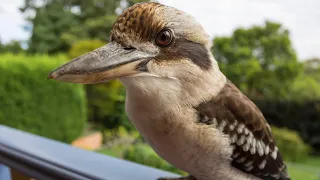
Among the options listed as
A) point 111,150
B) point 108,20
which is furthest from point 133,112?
point 108,20

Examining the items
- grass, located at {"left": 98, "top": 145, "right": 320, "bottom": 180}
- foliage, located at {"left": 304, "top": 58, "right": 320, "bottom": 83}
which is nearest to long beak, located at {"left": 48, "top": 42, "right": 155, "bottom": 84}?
grass, located at {"left": 98, "top": 145, "right": 320, "bottom": 180}

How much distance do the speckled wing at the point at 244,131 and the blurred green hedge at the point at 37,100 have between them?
2379mm

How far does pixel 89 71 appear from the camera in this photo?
15.7 inches

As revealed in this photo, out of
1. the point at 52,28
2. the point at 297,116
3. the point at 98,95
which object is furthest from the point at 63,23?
the point at 297,116

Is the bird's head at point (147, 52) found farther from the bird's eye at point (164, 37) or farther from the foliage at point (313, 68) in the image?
the foliage at point (313, 68)

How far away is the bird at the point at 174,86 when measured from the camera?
16.8 inches

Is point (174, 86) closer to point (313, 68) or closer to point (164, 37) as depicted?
point (164, 37)

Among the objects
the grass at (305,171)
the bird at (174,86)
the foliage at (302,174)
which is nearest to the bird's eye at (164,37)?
the bird at (174,86)

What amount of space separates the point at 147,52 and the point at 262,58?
5.35 metres

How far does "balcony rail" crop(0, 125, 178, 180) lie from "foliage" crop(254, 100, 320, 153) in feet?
14.0

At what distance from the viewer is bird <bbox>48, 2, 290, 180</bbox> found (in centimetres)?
43

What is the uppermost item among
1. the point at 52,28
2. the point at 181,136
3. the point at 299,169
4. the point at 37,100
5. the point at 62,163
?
the point at 181,136

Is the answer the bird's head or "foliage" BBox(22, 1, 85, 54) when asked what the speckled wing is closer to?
the bird's head

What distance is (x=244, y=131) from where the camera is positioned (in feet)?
1.79
